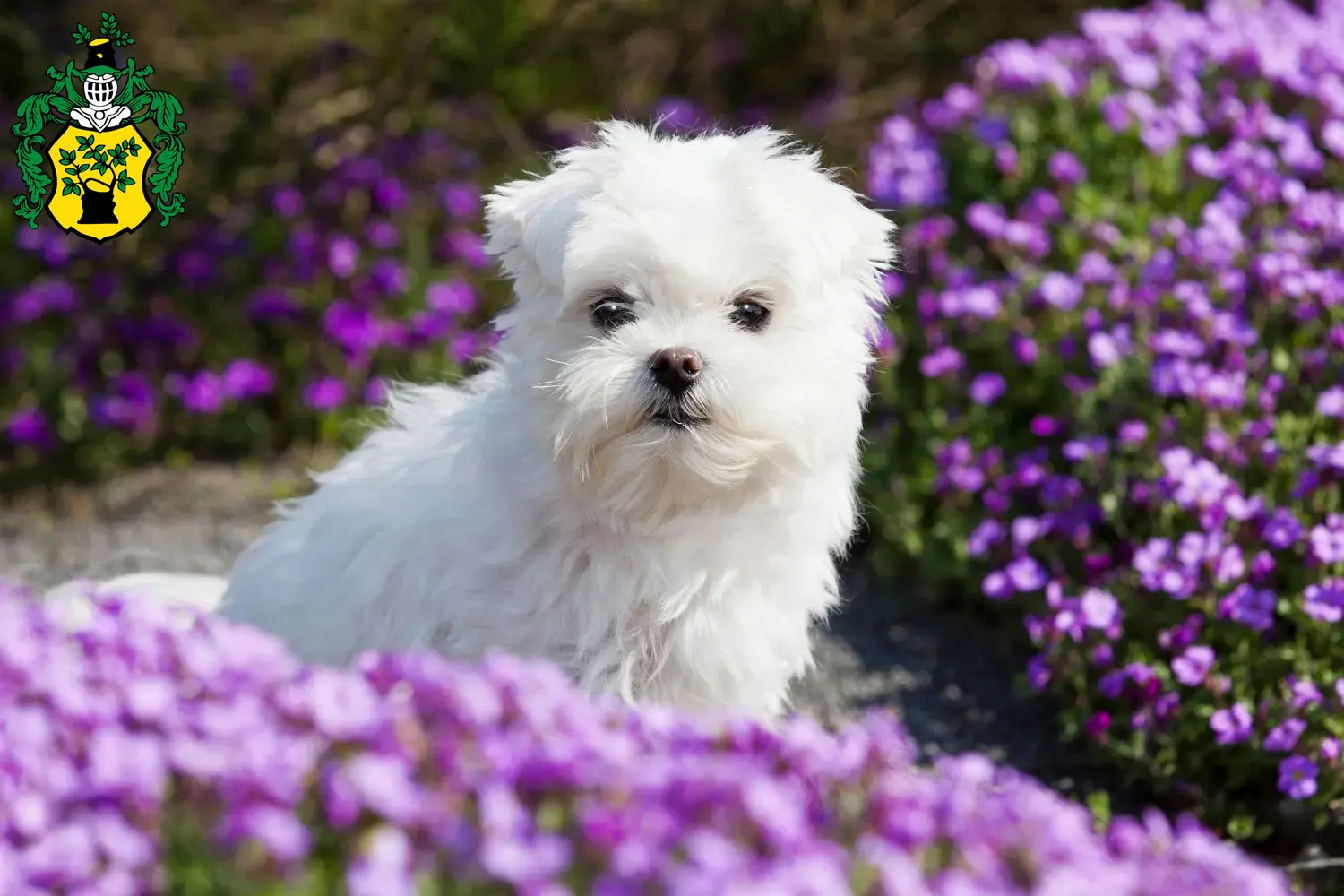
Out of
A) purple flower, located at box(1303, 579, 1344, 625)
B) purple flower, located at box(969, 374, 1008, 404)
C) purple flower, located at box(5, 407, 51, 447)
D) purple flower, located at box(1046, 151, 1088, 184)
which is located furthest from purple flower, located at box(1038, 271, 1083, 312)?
purple flower, located at box(5, 407, 51, 447)

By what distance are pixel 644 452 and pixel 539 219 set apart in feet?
1.90

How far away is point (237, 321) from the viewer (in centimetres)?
642

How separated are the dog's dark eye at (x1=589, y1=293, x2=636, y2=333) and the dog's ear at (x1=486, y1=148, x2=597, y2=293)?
97 mm

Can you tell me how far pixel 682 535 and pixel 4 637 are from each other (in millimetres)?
1592

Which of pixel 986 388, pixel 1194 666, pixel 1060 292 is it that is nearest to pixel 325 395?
pixel 986 388

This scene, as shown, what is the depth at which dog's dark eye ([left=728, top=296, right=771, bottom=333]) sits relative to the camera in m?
3.35

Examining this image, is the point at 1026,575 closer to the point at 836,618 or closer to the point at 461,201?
the point at 836,618

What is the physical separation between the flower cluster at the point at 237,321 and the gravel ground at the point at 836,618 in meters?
0.25

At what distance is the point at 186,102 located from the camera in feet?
21.7

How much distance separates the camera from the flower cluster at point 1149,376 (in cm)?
407

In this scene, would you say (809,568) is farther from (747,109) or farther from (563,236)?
(747,109)

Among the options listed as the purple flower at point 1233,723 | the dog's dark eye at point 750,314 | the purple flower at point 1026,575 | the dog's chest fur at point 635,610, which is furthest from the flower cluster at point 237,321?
the purple flower at point 1233,723

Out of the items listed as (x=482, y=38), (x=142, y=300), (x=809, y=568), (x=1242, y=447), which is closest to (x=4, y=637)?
(x=809, y=568)

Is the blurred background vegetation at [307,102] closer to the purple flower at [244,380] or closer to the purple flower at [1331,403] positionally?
the purple flower at [244,380]
